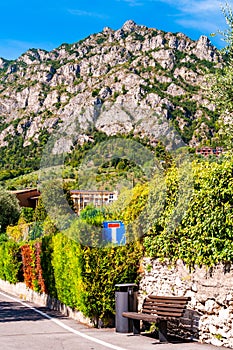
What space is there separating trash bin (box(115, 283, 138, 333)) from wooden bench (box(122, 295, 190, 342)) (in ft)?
1.39

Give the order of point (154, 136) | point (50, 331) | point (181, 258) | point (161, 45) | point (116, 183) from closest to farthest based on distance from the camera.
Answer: point (181, 258) → point (50, 331) → point (154, 136) → point (116, 183) → point (161, 45)

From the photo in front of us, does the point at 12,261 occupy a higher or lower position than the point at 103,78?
lower

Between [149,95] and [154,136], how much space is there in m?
83.0

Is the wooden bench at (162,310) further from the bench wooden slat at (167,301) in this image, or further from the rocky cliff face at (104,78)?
the rocky cliff face at (104,78)

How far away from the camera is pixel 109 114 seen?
18938mm

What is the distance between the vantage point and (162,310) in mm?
9406

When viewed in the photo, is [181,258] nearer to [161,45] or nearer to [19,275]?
[19,275]

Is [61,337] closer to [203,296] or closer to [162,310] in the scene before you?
[162,310]

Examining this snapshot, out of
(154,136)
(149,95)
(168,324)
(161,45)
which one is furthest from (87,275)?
(161,45)

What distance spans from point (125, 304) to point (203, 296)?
6.80 feet

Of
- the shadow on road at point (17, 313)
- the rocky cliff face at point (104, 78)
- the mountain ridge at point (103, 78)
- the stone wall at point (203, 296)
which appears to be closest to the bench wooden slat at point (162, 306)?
the stone wall at point (203, 296)

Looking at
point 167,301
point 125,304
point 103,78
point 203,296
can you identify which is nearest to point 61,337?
point 125,304

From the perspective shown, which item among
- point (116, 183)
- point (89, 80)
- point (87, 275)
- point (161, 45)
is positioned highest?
point (161, 45)

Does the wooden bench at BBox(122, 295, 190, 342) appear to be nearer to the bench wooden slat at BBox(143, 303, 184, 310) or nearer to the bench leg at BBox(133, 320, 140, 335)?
the bench wooden slat at BBox(143, 303, 184, 310)
